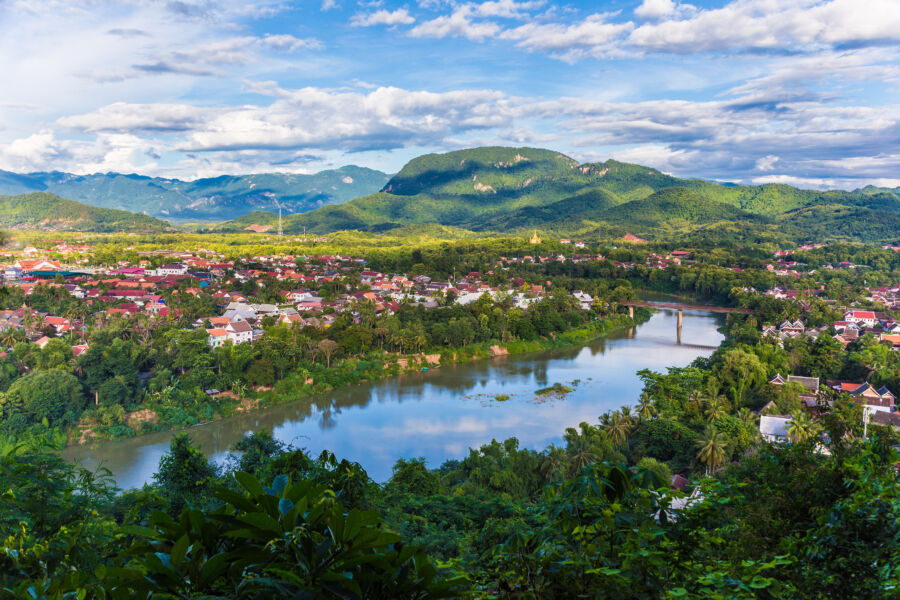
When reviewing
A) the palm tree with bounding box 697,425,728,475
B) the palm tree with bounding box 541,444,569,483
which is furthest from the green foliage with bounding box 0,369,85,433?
the palm tree with bounding box 697,425,728,475

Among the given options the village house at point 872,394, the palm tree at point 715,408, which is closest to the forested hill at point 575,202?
the village house at point 872,394

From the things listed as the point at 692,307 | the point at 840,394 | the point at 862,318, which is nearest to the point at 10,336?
the point at 840,394

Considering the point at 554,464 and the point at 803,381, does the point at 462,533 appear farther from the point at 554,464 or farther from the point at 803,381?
the point at 803,381

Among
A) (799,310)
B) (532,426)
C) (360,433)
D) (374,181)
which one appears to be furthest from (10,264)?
(374,181)

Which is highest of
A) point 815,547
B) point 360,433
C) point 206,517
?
point 206,517

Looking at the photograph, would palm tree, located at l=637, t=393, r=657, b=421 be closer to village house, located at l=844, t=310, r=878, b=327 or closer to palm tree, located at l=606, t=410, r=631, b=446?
palm tree, located at l=606, t=410, r=631, b=446

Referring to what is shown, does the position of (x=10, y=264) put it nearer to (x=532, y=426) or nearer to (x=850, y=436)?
(x=532, y=426)
